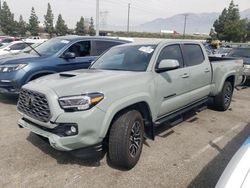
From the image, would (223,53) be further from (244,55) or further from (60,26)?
(60,26)

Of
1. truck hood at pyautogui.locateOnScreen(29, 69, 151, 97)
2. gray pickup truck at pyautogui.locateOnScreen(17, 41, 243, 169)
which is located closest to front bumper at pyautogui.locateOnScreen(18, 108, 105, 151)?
gray pickup truck at pyautogui.locateOnScreen(17, 41, 243, 169)

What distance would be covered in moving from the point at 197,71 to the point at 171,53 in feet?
2.71

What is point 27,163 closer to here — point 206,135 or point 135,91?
point 135,91

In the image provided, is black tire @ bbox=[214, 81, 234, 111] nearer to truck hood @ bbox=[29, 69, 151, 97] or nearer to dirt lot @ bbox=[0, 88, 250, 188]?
dirt lot @ bbox=[0, 88, 250, 188]

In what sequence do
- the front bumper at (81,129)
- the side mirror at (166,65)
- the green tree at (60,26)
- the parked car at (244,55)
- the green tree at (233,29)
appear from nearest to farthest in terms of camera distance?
the front bumper at (81,129), the side mirror at (166,65), the parked car at (244,55), the green tree at (233,29), the green tree at (60,26)

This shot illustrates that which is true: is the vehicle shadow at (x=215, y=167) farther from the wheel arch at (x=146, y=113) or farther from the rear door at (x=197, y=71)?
the rear door at (x=197, y=71)

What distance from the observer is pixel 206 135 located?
15.4 ft

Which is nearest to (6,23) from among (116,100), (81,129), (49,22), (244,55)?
(49,22)

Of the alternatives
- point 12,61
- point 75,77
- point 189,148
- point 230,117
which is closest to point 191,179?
point 189,148

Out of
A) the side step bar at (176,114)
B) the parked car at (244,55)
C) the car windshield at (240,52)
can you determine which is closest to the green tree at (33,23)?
the car windshield at (240,52)

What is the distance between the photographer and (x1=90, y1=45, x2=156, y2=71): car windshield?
13.3 ft

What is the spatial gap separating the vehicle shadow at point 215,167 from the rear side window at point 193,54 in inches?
63.6

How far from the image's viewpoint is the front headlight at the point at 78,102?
2.95m

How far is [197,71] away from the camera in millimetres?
4969
